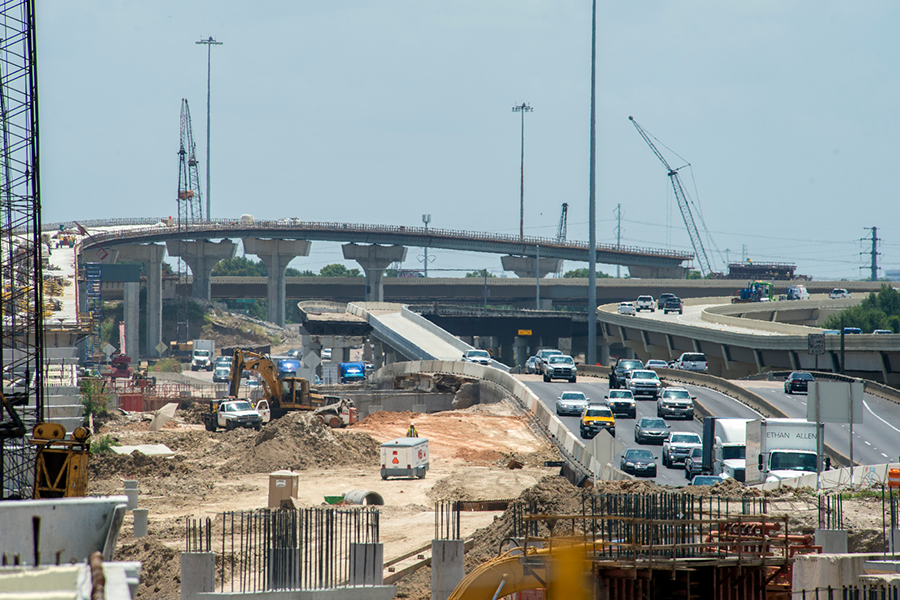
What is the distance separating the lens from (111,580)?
9.56m

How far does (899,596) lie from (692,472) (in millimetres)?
19341

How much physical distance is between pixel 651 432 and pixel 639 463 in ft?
26.5

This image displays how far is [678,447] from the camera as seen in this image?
38438mm

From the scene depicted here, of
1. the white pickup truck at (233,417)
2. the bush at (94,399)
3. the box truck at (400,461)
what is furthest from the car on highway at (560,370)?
the box truck at (400,461)

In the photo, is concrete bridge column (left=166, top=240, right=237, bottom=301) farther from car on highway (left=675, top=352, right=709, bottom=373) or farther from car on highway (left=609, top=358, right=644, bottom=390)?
car on highway (left=609, top=358, right=644, bottom=390)

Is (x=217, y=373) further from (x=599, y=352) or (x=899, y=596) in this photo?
(x=899, y=596)

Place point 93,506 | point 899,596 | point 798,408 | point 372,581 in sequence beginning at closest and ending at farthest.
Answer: point 93,506 → point 899,596 → point 372,581 → point 798,408

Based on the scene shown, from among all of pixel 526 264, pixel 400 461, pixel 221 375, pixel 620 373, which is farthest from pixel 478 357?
pixel 526 264

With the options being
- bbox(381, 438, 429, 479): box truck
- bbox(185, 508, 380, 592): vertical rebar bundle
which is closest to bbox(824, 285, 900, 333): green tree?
bbox(381, 438, 429, 479): box truck

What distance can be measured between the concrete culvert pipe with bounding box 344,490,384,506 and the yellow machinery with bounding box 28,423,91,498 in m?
9.67

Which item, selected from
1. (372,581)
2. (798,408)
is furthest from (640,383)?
(372,581)

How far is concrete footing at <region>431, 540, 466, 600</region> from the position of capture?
19.5 m

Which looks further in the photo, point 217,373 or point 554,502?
point 217,373

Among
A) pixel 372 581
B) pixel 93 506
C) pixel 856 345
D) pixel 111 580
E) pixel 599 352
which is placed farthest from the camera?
pixel 599 352
